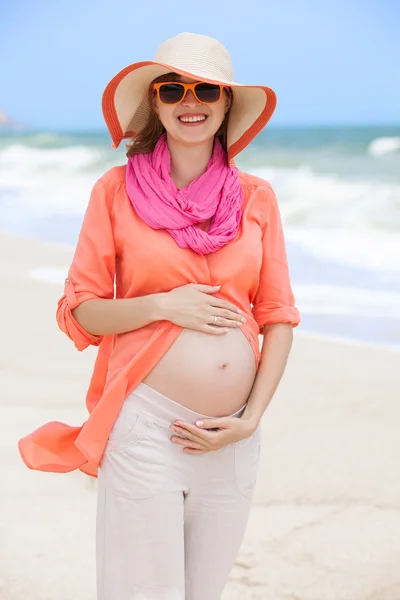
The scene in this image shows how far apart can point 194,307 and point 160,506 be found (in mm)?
484

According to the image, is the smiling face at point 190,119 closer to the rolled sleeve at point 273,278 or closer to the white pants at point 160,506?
the rolled sleeve at point 273,278

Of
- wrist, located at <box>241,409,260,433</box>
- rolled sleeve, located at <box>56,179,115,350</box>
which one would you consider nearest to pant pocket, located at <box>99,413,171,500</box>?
wrist, located at <box>241,409,260,433</box>

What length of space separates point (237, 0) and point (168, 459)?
33910mm

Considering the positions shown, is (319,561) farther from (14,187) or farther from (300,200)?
(14,187)

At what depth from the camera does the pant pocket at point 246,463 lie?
233cm

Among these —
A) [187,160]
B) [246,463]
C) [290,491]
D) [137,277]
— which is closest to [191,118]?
[187,160]

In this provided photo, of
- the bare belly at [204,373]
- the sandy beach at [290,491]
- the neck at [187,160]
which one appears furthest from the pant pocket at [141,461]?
the sandy beach at [290,491]

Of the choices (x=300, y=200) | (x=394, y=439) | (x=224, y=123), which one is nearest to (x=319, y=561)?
(x=394, y=439)

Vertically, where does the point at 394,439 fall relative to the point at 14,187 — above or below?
above

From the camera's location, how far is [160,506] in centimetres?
221

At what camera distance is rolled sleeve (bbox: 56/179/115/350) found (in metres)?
2.26

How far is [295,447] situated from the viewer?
175 inches

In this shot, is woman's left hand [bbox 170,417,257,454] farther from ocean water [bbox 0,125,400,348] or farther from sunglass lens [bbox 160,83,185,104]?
ocean water [bbox 0,125,400,348]

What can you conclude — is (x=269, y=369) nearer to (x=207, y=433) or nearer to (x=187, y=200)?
(x=207, y=433)
